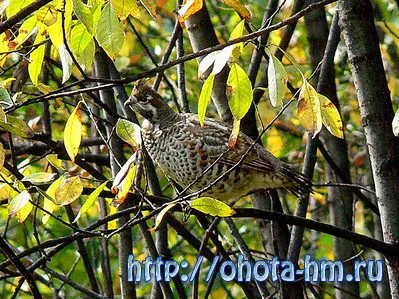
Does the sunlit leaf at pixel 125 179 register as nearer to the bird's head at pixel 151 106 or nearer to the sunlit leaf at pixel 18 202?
the sunlit leaf at pixel 18 202

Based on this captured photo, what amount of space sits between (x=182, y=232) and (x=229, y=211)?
1112 mm

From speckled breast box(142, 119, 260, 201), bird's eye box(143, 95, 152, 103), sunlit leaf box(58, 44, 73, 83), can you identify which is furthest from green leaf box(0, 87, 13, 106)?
bird's eye box(143, 95, 152, 103)

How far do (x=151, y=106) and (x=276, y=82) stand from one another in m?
1.68

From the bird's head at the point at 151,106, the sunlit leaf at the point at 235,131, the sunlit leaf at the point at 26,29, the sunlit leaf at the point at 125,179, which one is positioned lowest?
the sunlit leaf at the point at 125,179

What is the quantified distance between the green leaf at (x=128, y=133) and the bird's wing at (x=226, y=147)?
1192 millimetres

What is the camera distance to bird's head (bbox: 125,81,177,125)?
3.34 m

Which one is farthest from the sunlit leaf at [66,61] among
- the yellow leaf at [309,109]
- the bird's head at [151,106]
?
the bird's head at [151,106]

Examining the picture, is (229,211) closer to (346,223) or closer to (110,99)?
(110,99)

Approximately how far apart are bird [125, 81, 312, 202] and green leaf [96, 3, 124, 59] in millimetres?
1422

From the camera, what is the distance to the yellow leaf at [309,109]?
1.80 meters

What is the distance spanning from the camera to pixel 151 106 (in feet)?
11.3

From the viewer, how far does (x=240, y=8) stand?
6.14ft

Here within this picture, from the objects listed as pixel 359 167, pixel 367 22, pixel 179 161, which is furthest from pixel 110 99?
pixel 359 167

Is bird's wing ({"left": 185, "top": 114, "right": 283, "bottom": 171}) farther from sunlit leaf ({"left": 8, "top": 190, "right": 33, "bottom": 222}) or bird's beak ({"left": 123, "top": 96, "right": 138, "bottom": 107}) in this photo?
sunlit leaf ({"left": 8, "top": 190, "right": 33, "bottom": 222})
